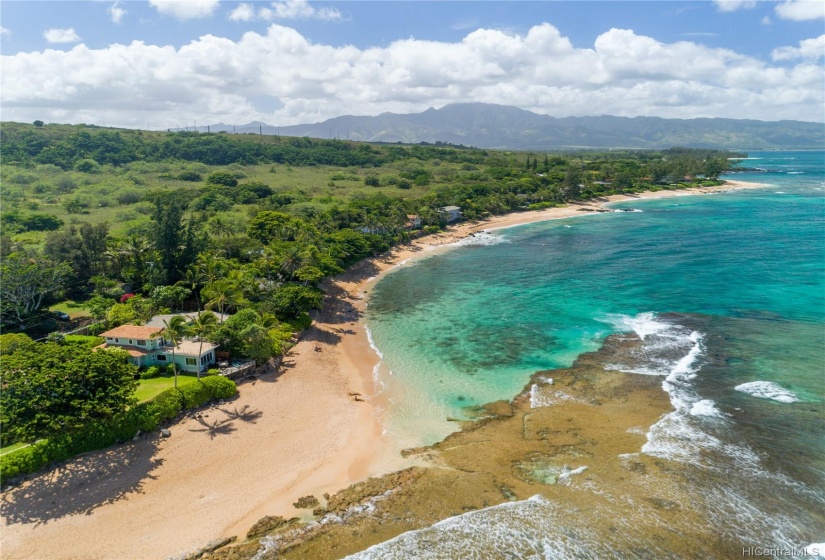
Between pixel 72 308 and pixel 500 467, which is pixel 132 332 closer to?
pixel 72 308

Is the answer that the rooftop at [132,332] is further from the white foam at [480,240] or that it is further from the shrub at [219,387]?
the white foam at [480,240]

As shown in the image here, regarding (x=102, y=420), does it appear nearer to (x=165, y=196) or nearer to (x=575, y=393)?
(x=575, y=393)

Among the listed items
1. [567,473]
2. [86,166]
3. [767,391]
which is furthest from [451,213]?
[86,166]

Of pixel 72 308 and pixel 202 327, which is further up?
pixel 202 327

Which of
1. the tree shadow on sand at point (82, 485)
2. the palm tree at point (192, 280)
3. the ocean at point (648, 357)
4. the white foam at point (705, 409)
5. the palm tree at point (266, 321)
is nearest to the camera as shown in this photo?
the ocean at point (648, 357)

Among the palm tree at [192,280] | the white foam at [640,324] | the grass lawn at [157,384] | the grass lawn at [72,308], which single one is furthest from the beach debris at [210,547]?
the white foam at [640,324]

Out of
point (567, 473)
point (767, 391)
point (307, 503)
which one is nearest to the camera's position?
point (307, 503)

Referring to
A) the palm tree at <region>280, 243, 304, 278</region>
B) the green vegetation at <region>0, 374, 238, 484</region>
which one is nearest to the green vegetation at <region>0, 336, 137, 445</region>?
the green vegetation at <region>0, 374, 238, 484</region>
